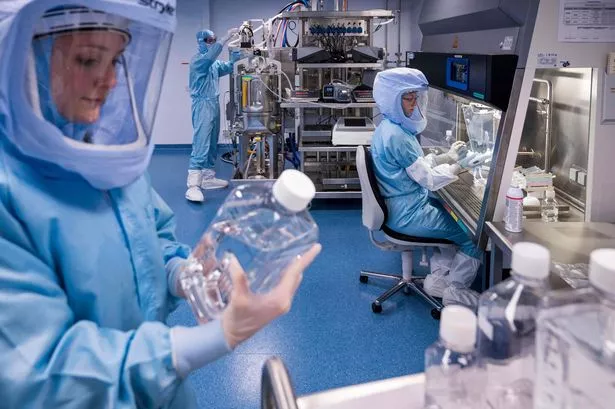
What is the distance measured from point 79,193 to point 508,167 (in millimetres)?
1765

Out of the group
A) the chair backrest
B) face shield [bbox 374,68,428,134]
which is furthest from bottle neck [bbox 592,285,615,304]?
face shield [bbox 374,68,428,134]

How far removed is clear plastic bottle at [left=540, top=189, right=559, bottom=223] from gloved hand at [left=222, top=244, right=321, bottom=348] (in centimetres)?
179

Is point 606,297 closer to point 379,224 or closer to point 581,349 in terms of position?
point 581,349

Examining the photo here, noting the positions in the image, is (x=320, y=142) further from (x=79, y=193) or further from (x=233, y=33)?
(x=79, y=193)

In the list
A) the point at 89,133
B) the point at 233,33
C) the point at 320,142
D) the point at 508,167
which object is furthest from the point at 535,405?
the point at 233,33

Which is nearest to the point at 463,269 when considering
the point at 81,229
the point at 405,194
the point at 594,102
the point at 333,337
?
the point at 405,194

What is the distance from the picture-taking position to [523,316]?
2.89ft

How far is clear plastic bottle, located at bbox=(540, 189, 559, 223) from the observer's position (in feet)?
7.91

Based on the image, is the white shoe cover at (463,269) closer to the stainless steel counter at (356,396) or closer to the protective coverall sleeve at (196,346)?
the stainless steel counter at (356,396)

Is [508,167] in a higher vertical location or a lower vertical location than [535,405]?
higher

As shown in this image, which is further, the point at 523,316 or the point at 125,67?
the point at 125,67

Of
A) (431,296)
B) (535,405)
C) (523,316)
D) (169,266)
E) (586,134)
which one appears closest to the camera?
(535,405)

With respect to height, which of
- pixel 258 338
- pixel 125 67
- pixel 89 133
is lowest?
pixel 258 338

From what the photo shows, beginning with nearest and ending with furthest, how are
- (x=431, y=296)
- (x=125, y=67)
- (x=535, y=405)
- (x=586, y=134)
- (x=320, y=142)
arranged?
(x=535, y=405)
(x=125, y=67)
(x=586, y=134)
(x=431, y=296)
(x=320, y=142)
